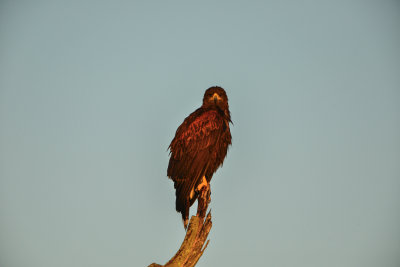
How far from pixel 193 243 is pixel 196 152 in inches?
55.1

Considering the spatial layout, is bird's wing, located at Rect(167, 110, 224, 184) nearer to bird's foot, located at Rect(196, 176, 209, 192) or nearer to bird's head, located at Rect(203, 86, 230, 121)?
bird's foot, located at Rect(196, 176, 209, 192)

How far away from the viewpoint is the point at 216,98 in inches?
264

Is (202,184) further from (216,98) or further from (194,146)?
(216,98)

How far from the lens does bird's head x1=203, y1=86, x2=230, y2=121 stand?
671cm

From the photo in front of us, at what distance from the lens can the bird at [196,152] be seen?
620 cm

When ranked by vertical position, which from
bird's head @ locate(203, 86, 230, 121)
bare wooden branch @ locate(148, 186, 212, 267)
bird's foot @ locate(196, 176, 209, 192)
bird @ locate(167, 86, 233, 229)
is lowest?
bare wooden branch @ locate(148, 186, 212, 267)

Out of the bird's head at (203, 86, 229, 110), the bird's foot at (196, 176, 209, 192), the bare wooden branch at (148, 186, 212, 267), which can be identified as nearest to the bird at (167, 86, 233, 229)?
the bird's foot at (196, 176, 209, 192)

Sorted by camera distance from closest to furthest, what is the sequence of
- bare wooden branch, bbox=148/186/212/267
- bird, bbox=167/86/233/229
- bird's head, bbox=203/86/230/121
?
bare wooden branch, bbox=148/186/212/267, bird, bbox=167/86/233/229, bird's head, bbox=203/86/230/121

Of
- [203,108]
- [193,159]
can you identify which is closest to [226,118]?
[203,108]

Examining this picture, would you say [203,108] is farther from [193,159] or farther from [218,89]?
[193,159]

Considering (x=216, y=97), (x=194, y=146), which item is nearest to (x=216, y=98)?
(x=216, y=97)

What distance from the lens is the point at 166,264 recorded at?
555 cm

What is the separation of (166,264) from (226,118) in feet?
8.35

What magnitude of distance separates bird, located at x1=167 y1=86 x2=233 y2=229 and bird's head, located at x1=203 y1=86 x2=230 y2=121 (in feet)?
0.33
